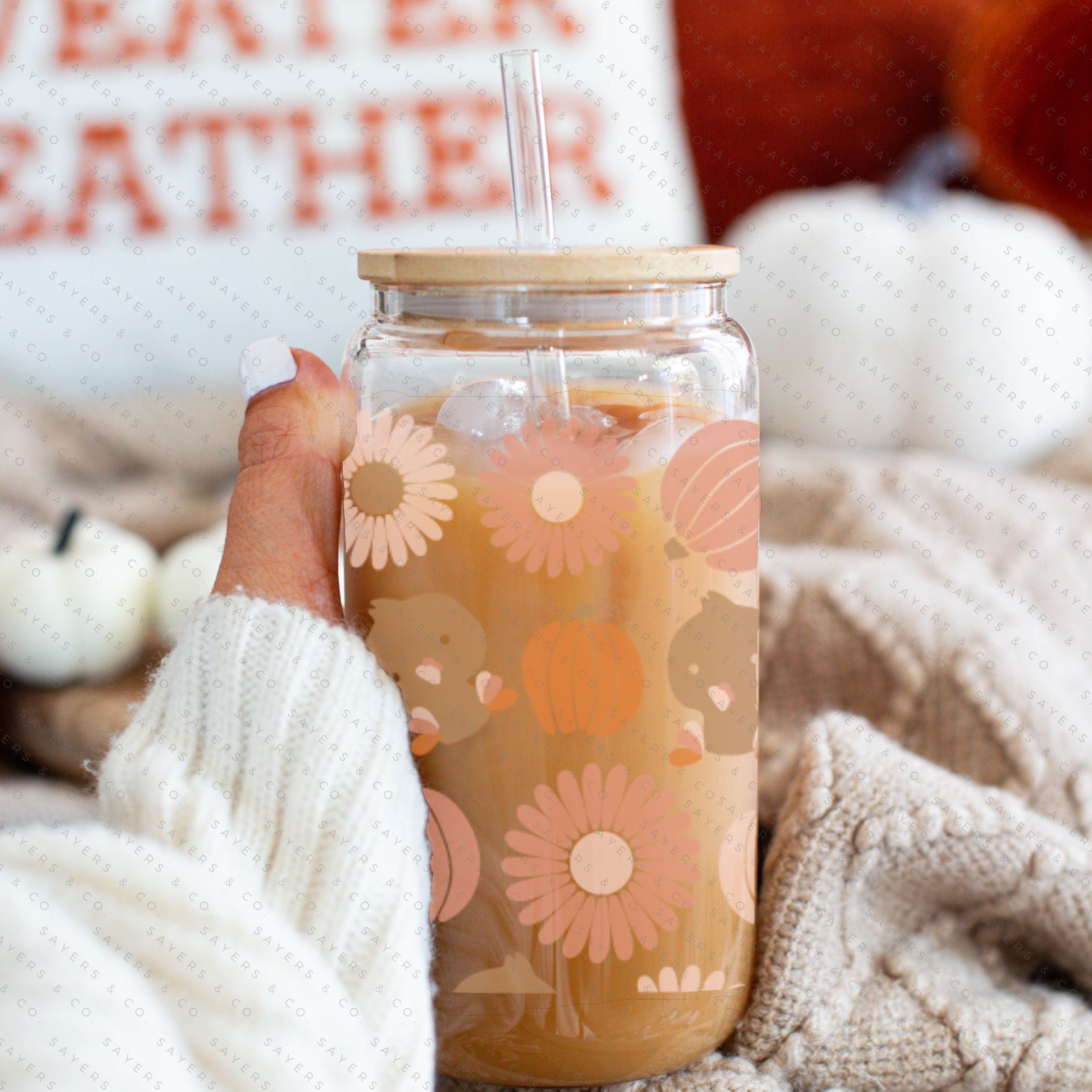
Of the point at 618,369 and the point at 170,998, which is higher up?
the point at 618,369

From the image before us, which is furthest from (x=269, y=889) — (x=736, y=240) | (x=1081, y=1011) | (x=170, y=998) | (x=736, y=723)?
(x=736, y=240)

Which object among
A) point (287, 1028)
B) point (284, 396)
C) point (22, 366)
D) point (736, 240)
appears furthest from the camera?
point (736, 240)

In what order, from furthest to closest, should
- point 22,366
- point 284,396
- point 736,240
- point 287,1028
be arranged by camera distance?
point 736,240 → point 22,366 → point 284,396 → point 287,1028

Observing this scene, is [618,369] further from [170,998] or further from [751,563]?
[170,998]

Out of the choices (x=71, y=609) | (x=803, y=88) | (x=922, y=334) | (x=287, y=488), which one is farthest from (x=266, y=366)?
(x=803, y=88)

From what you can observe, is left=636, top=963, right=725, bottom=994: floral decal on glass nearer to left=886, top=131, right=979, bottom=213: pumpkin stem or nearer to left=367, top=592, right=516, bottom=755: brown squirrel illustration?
left=367, top=592, right=516, bottom=755: brown squirrel illustration

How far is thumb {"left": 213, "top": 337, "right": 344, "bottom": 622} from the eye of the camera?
0.37 m

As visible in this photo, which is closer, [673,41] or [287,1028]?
[287,1028]

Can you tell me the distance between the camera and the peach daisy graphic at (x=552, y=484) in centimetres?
35

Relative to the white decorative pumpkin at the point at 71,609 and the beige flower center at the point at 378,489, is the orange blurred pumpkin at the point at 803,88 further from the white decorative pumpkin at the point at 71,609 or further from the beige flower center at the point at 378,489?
the beige flower center at the point at 378,489

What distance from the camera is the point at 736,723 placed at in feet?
1.25

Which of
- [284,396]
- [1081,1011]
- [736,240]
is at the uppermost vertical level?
[284,396]

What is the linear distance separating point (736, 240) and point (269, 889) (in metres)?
0.83

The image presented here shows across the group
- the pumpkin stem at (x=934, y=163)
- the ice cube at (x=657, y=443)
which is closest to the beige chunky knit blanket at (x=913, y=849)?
the ice cube at (x=657, y=443)
